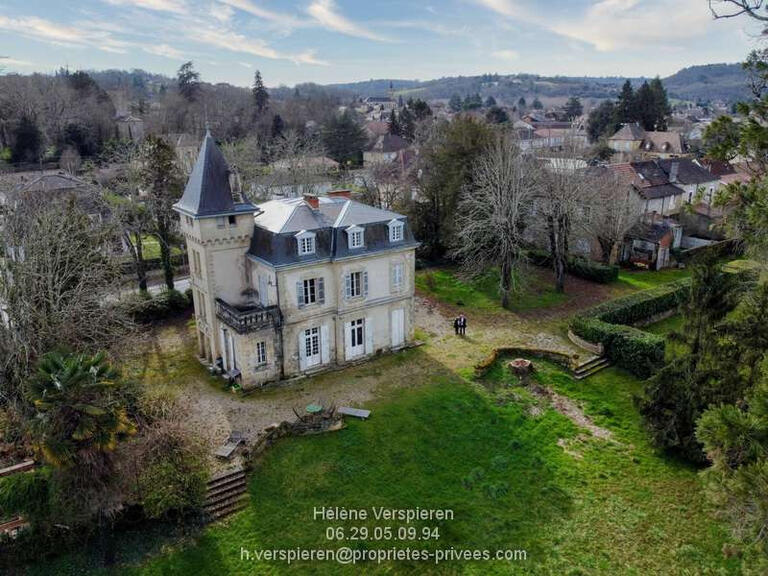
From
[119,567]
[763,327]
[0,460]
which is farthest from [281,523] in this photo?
[763,327]

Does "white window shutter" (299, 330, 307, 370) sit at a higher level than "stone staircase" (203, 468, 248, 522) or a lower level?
higher

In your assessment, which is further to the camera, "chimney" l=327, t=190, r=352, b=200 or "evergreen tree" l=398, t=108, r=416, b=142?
"evergreen tree" l=398, t=108, r=416, b=142

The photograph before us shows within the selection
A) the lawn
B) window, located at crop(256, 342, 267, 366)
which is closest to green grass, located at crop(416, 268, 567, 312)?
the lawn

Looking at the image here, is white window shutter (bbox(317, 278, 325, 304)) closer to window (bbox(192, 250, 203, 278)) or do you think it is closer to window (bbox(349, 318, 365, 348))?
window (bbox(349, 318, 365, 348))

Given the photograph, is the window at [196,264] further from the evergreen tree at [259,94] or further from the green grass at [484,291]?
the evergreen tree at [259,94]

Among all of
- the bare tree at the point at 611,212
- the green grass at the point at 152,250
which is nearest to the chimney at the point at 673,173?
the bare tree at the point at 611,212

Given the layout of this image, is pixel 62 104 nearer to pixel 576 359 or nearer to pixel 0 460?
pixel 0 460
